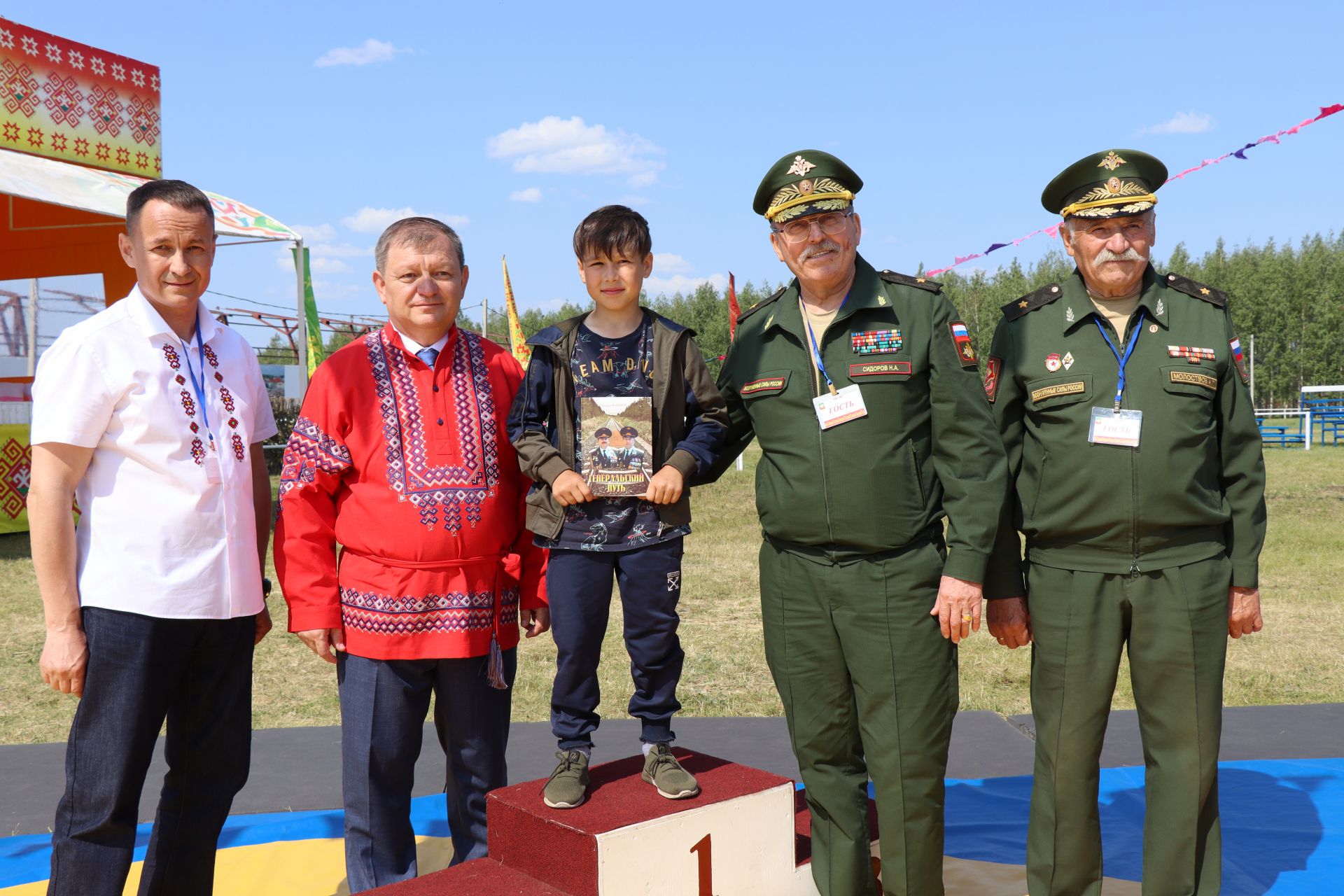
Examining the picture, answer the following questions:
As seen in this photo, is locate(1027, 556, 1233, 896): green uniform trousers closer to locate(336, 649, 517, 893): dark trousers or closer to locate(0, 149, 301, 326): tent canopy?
locate(336, 649, 517, 893): dark trousers

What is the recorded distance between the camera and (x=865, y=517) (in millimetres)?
2453

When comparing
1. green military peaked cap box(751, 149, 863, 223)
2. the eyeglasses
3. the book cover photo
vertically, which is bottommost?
the book cover photo

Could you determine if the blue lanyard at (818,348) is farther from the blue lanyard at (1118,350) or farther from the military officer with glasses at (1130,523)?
the blue lanyard at (1118,350)

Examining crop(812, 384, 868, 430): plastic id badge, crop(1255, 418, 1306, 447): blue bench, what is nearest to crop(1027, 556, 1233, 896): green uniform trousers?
crop(812, 384, 868, 430): plastic id badge

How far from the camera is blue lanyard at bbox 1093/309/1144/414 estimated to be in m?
2.53

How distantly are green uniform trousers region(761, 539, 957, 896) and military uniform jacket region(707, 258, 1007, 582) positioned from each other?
0.21ft

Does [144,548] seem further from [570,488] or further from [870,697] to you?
[870,697]

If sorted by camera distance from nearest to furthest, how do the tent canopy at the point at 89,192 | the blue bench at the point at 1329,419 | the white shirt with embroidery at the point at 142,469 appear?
the white shirt with embroidery at the point at 142,469
the tent canopy at the point at 89,192
the blue bench at the point at 1329,419

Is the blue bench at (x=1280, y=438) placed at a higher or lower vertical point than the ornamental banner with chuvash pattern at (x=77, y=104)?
lower

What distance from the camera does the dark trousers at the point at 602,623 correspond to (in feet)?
8.49

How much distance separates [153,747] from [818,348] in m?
1.87

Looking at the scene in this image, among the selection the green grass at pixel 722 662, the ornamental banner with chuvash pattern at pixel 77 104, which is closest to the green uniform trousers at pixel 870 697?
the green grass at pixel 722 662

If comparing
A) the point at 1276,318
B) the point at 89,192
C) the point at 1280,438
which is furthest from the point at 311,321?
the point at 1276,318

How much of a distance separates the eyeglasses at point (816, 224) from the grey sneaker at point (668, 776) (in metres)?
1.37
